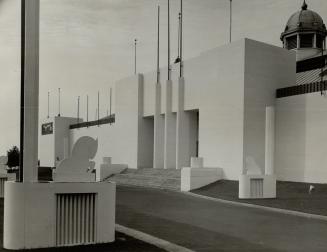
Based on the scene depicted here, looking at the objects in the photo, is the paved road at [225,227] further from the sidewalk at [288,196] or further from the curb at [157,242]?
the sidewalk at [288,196]

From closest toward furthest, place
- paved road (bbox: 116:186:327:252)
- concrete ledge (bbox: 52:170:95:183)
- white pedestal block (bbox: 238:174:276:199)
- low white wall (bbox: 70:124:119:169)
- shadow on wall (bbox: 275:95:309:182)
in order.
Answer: concrete ledge (bbox: 52:170:95:183) → paved road (bbox: 116:186:327:252) → white pedestal block (bbox: 238:174:276:199) → shadow on wall (bbox: 275:95:309:182) → low white wall (bbox: 70:124:119:169)

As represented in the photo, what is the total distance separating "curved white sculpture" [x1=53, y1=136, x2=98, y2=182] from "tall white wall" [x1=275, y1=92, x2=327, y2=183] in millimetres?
17513

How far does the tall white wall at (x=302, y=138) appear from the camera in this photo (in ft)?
76.3

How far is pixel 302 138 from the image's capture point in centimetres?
2442

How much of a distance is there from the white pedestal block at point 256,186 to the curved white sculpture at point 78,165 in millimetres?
11266

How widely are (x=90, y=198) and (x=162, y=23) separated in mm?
30703

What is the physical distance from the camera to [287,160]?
25.3 meters

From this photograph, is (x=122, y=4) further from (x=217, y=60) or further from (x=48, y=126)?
(x=48, y=126)

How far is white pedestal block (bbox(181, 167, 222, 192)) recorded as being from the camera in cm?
2333

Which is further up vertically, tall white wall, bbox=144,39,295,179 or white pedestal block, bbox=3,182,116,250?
tall white wall, bbox=144,39,295,179

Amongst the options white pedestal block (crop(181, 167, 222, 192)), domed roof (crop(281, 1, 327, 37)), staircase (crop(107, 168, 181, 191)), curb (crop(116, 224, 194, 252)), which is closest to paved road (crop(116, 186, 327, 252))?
curb (crop(116, 224, 194, 252))

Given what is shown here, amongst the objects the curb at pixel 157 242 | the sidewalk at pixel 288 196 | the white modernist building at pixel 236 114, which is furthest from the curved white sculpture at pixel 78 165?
the white modernist building at pixel 236 114

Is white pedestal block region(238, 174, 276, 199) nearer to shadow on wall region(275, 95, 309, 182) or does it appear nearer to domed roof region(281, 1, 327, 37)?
shadow on wall region(275, 95, 309, 182)

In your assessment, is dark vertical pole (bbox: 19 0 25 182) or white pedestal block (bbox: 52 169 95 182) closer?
dark vertical pole (bbox: 19 0 25 182)
